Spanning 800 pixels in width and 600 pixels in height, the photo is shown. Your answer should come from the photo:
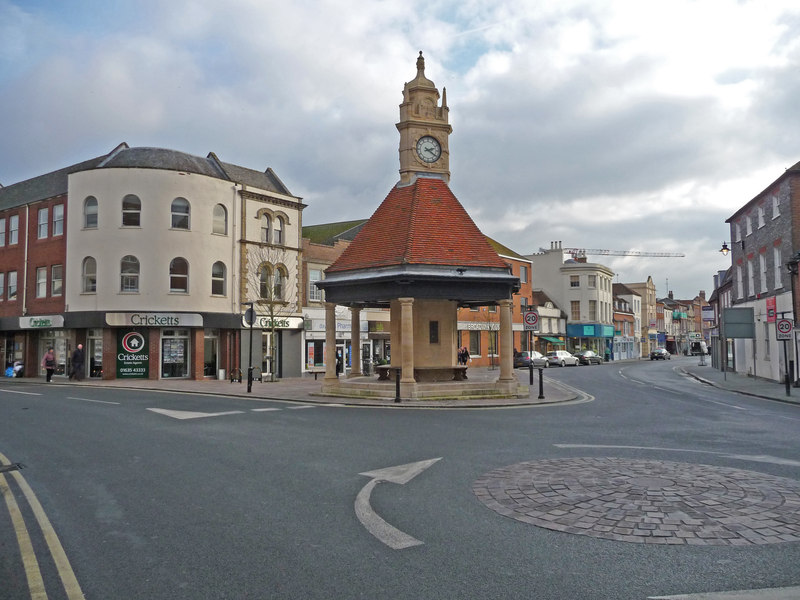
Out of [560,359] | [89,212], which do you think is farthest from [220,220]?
[560,359]

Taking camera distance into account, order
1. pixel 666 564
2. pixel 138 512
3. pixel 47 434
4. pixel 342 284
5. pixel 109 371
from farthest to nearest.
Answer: pixel 109 371, pixel 342 284, pixel 47 434, pixel 138 512, pixel 666 564

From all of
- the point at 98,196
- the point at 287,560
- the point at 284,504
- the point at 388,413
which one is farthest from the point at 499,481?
the point at 98,196

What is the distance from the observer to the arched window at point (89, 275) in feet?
102

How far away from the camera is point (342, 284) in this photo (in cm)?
2148

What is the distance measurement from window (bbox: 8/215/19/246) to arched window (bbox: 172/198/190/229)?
11.2 metres

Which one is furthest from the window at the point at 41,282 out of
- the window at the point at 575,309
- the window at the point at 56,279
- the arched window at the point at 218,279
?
the window at the point at 575,309

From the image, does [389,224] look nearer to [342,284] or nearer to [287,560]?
[342,284]

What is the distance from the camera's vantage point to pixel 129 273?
31.0 metres

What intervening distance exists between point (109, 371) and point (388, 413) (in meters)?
19.7

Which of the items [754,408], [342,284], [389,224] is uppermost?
[389,224]

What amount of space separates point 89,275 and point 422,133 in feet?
62.3

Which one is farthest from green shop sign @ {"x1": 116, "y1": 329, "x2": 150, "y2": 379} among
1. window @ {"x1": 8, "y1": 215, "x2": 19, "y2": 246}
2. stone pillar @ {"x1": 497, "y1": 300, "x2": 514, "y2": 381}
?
stone pillar @ {"x1": 497, "y1": 300, "x2": 514, "y2": 381}

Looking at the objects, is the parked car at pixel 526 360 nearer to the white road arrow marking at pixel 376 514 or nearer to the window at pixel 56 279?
the window at pixel 56 279

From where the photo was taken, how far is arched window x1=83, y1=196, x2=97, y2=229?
103 feet
